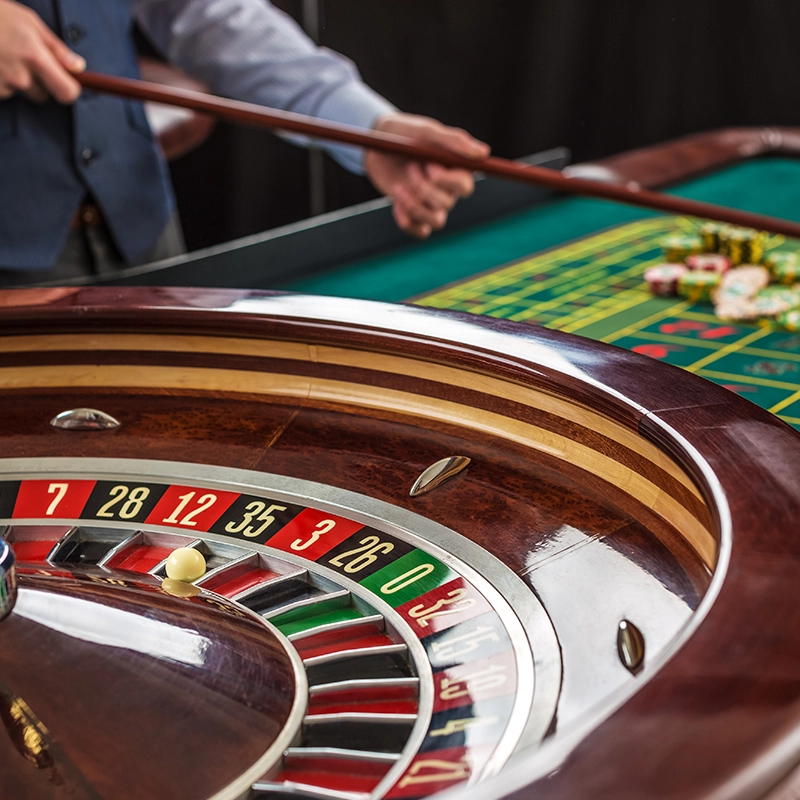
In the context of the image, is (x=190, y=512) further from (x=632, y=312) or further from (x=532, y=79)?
(x=532, y=79)

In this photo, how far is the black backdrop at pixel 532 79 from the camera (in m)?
5.62

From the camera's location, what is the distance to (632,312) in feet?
7.05

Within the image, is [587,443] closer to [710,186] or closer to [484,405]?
[484,405]

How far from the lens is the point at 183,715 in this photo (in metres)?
0.78

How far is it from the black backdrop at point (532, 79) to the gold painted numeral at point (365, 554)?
4.57m

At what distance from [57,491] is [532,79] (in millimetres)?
6618

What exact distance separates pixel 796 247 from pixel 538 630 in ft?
6.87

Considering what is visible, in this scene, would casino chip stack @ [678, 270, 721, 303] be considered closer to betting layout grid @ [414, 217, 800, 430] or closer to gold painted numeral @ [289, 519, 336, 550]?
betting layout grid @ [414, 217, 800, 430]

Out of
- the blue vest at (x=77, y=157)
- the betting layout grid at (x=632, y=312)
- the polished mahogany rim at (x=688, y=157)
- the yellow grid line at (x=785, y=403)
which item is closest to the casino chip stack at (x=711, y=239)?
the betting layout grid at (x=632, y=312)

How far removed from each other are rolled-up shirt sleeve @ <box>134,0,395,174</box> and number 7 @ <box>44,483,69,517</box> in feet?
6.08

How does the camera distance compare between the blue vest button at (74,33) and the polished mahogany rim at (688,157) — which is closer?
the blue vest button at (74,33)

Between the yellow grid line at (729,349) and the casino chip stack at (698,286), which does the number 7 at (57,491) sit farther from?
the casino chip stack at (698,286)

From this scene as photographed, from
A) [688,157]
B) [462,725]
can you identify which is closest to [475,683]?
[462,725]

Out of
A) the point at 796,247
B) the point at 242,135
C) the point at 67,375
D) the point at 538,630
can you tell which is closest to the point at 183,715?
the point at 538,630
